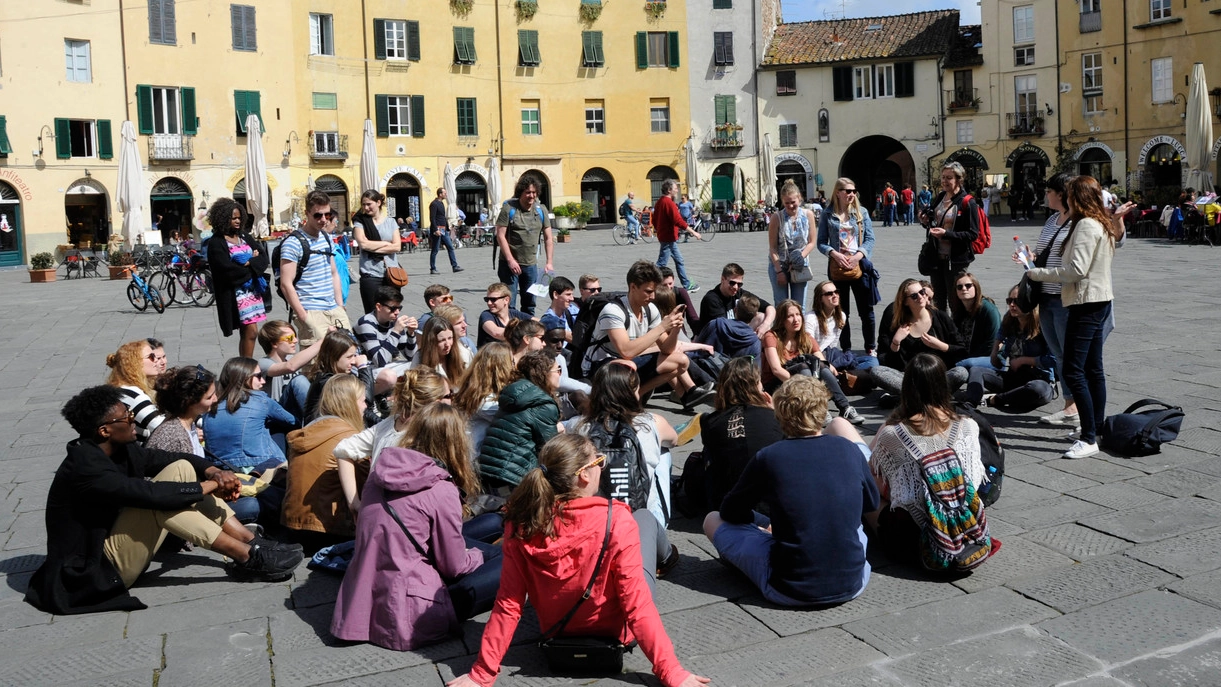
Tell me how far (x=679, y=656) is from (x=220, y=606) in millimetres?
2168

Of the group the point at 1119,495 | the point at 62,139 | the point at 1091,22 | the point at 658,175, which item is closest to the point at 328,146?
the point at 62,139

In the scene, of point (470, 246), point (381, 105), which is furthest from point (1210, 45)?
point (381, 105)

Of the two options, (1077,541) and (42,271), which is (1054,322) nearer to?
(1077,541)

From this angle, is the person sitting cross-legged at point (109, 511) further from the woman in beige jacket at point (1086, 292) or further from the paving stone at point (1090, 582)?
the woman in beige jacket at point (1086, 292)

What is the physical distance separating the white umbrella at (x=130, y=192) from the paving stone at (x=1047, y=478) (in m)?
24.9

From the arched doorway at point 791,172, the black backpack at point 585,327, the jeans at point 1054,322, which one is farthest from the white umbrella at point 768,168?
the jeans at point 1054,322

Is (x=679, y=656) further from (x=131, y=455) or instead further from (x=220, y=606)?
(x=131, y=455)

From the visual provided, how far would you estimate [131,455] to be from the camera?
208 inches

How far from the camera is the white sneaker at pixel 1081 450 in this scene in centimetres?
710

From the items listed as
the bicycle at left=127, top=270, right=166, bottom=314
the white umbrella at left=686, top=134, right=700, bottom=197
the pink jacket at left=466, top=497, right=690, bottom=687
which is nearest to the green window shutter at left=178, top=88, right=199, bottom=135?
the white umbrella at left=686, top=134, right=700, bottom=197

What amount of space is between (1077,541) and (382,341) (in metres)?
5.15

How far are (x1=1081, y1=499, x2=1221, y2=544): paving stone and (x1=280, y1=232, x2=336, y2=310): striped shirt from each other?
5.91 meters

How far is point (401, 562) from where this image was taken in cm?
474

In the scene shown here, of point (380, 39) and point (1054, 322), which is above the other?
point (380, 39)
